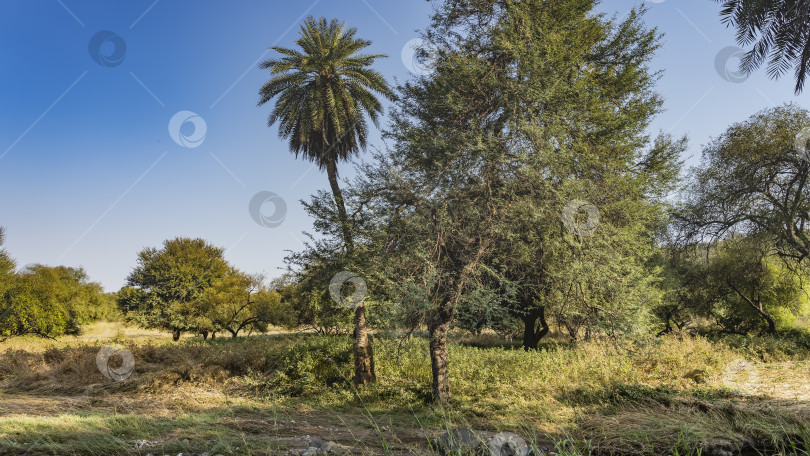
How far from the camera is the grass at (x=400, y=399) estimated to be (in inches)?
215

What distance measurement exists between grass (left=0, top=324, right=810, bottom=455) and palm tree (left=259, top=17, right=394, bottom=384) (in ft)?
24.9

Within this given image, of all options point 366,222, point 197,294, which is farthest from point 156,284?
point 366,222

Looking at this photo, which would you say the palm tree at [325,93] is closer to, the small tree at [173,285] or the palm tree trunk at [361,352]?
the palm tree trunk at [361,352]

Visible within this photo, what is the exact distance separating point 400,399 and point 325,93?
39.4ft

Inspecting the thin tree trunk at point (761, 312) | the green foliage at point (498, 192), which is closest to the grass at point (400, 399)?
the green foliage at point (498, 192)

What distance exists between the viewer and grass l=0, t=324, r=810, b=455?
17.9ft

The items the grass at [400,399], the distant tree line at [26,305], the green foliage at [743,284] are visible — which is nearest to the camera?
the grass at [400,399]

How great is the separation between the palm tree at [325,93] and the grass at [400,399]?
7.59 metres

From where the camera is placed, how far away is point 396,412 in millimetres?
10500

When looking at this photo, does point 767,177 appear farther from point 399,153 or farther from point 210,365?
point 210,365

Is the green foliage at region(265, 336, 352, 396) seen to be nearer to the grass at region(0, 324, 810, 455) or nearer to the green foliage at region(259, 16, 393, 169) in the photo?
the grass at region(0, 324, 810, 455)

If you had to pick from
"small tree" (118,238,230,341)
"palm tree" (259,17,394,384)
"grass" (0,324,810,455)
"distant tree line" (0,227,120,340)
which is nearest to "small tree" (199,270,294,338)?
"small tree" (118,238,230,341)

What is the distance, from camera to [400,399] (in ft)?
37.4

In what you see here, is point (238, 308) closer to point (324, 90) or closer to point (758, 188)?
point (324, 90)
